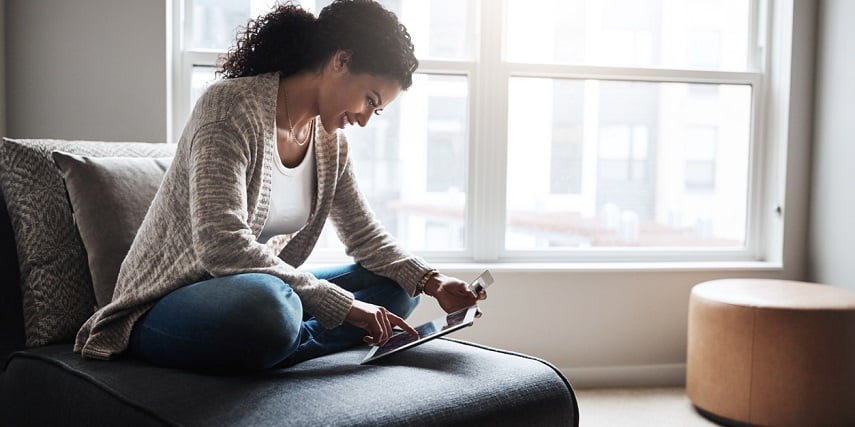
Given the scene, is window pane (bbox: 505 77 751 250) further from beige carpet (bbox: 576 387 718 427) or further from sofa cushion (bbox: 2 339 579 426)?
sofa cushion (bbox: 2 339 579 426)

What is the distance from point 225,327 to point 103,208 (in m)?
0.54

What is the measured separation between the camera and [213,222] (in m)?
1.38

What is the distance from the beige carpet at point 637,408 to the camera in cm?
239

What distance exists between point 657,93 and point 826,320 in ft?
3.53

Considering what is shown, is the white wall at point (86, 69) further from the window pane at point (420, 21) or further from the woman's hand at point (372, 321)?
the woman's hand at point (372, 321)

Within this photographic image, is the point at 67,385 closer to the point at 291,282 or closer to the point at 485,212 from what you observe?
the point at 291,282

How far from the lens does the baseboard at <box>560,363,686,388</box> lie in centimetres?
278

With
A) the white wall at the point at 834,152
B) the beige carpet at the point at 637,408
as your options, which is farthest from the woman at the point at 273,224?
the white wall at the point at 834,152

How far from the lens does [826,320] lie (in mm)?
2246

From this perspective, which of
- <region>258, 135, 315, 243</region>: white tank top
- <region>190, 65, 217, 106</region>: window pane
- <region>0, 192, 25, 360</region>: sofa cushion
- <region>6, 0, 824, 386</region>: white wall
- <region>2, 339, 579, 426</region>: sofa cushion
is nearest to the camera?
<region>2, 339, 579, 426</region>: sofa cushion

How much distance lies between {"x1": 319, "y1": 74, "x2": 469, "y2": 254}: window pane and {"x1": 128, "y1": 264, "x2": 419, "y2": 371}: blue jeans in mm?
1321

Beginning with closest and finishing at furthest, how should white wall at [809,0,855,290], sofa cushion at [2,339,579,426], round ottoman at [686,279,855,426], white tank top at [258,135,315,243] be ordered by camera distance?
sofa cushion at [2,339,579,426] → white tank top at [258,135,315,243] → round ottoman at [686,279,855,426] → white wall at [809,0,855,290]

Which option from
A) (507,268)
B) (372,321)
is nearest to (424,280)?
(372,321)

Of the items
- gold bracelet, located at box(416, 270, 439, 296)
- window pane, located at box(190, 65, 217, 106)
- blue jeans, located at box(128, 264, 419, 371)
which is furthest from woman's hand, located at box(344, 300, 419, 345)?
window pane, located at box(190, 65, 217, 106)
